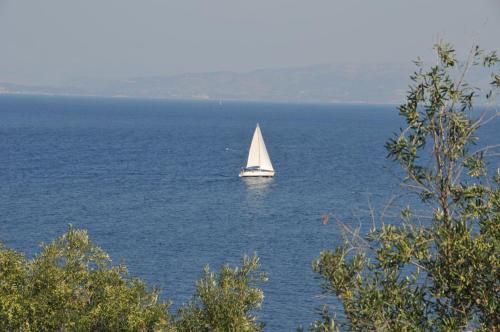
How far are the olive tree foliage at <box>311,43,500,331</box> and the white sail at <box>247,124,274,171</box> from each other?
106 meters

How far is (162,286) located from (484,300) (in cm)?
4320

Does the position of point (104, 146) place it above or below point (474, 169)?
below

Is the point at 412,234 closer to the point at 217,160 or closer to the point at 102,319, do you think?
the point at 102,319

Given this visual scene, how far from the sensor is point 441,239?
16.3 meters

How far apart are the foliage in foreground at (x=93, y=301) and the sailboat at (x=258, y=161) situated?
Result: 93.4 m

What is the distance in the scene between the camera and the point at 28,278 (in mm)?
27594

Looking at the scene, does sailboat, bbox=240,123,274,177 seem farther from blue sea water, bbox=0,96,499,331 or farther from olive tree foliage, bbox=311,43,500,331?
olive tree foliage, bbox=311,43,500,331

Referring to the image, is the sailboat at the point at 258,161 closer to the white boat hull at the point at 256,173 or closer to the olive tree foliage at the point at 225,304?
the white boat hull at the point at 256,173

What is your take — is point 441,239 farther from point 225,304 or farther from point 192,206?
point 192,206

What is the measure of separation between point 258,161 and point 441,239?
108m

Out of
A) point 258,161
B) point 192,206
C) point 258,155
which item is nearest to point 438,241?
point 192,206

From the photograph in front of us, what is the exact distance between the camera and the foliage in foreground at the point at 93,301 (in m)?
25.5

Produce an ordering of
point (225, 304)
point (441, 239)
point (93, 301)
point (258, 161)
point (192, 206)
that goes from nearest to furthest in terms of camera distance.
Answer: point (441, 239), point (225, 304), point (93, 301), point (192, 206), point (258, 161)

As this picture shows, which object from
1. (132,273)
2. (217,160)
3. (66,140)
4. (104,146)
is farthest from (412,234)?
(66,140)
